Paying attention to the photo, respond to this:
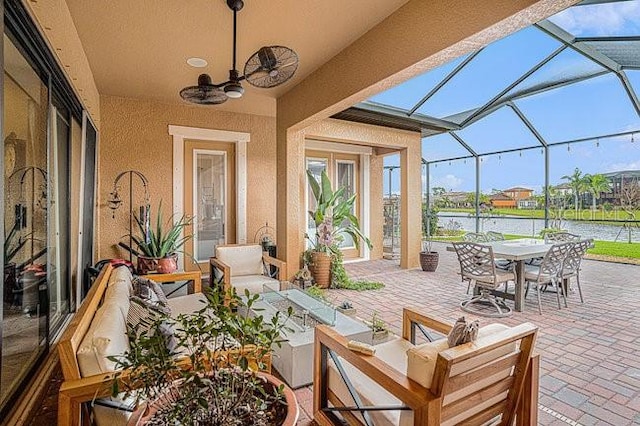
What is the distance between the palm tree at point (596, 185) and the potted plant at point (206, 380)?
1007 cm

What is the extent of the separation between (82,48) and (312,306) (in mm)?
3688

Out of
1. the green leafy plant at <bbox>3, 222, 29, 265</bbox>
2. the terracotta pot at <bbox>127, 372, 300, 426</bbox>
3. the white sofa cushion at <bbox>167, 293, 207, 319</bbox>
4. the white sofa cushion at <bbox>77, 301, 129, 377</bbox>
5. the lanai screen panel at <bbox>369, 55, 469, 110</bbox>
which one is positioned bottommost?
the white sofa cushion at <bbox>167, 293, 207, 319</bbox>

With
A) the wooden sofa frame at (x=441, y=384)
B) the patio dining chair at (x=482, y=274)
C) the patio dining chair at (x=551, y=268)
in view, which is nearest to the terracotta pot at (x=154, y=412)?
the wooden sofa frame at (x=441, y=384)

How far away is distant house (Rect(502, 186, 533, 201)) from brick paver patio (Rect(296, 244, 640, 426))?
2.44 meters

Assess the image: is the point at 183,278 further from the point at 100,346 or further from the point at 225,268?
the point at 100,346

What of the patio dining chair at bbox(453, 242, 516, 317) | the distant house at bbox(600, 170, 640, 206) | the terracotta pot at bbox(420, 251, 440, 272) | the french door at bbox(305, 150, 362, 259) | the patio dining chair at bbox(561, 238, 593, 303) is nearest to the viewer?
the patio dining chair at bbox(453, 242, 516, 317)

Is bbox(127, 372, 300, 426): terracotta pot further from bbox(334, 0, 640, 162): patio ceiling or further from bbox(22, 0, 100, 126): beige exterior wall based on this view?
bbox(334, 0, 640, 162): patio ceiling

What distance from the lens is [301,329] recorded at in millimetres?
2908

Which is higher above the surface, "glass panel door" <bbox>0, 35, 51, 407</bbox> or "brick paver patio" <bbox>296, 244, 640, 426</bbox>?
"glass panel door" <bbox>0, 35, 51, 407</bbox>

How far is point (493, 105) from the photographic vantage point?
675 cm

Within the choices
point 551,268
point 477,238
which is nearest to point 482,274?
point 551,268

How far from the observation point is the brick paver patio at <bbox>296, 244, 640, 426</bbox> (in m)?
2.40

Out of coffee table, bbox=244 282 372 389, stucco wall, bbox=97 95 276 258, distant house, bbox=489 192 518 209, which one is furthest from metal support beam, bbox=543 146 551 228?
coffee table, bbox=244 282 372 389

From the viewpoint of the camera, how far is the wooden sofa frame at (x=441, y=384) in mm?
1466
